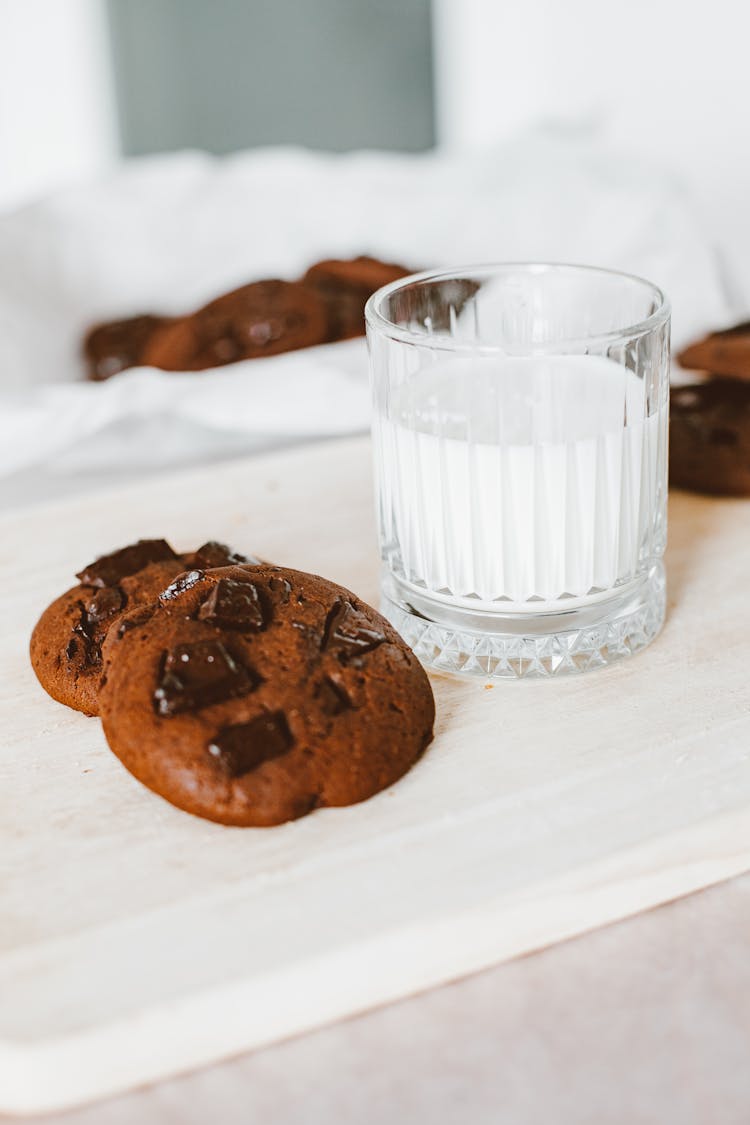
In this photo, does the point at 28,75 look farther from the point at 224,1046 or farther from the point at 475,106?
the point at 224,1046

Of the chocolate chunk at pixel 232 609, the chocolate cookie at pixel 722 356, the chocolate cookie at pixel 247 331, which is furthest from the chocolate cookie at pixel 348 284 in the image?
the chocolate chunk at pixel 232 609

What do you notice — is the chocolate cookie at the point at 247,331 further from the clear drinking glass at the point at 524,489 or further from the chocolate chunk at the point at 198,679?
the chocolate chunk at the point at 198,679

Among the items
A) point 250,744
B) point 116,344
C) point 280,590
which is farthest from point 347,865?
point 116,344

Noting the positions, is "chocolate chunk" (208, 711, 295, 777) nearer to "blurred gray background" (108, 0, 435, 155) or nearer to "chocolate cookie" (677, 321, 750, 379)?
"chocolate cookie" (677, 321, 750, 379)

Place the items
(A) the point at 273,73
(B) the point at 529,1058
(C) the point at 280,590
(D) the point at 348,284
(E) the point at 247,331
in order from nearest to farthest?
(B) the point at 529,1058, (C) the point at 280,590, (E) the point at 247,331, (D) the point at 348,284, (A) the point at 273,73

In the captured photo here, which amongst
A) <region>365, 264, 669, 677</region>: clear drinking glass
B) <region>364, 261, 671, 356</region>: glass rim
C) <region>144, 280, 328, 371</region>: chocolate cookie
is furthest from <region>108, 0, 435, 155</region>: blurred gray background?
<region>365, 264, 669, 677</region>: clear drinking glass

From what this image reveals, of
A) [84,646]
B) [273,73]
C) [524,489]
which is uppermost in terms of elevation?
[273,73]

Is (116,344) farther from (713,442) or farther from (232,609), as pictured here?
(232,609)
